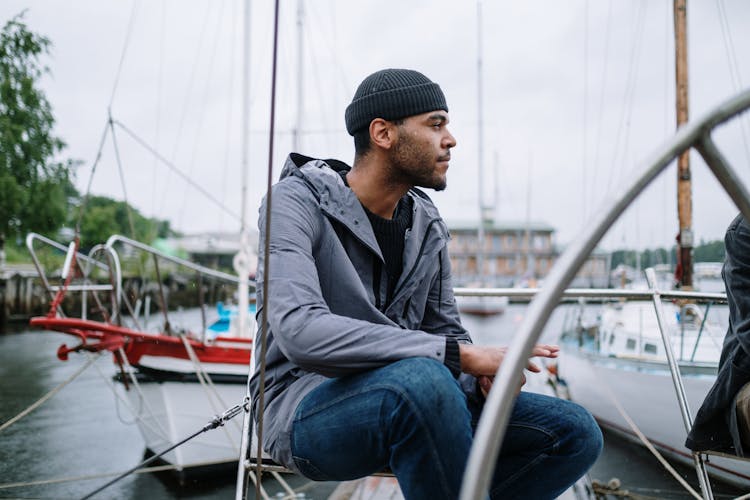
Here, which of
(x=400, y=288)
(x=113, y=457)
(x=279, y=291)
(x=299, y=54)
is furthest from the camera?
(x=299, y=54)

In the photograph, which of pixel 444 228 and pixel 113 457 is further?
pixel 113 457

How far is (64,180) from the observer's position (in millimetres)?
25125

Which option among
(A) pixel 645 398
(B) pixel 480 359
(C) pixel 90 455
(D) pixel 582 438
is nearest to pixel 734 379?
(D) pixel 582 438

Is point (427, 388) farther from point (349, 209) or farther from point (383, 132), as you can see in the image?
point (383, 132)

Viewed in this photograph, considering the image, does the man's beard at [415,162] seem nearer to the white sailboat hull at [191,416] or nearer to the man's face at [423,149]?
the man's face at [423,149]

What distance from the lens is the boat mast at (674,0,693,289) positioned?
9.70 meters

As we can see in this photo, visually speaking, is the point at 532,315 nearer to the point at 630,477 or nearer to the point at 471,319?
the point at 630,477

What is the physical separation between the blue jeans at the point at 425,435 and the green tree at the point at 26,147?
24.5 meters

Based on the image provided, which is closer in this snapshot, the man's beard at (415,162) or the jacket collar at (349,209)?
the jacket collar at (349,209)

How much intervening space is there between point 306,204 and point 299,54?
500 inches

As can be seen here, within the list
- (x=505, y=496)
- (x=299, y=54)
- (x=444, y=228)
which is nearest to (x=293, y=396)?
(x=505, y=496)

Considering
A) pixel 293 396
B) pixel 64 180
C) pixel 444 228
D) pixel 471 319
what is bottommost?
pixel 471 319

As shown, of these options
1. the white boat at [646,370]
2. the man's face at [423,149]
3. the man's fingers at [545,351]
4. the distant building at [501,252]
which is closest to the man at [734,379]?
the man's fingers at [545,351]

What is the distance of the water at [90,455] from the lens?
7.89 metres
